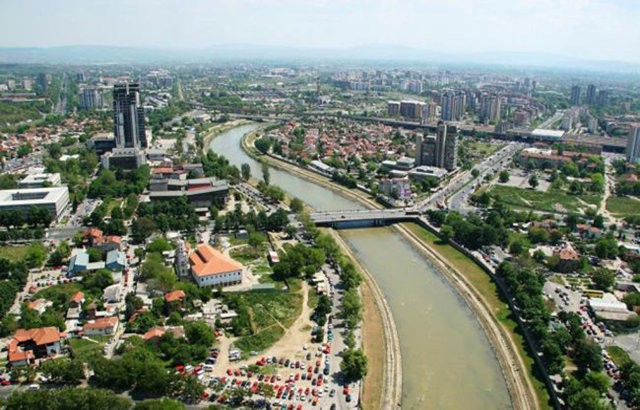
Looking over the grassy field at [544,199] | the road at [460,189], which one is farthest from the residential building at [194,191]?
the grassy field at [544,199]

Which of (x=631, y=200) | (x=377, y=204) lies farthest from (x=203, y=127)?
(x=631, y=200)

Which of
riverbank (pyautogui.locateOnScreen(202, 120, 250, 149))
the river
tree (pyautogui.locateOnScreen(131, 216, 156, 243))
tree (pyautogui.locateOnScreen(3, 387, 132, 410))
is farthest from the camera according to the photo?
riverbank (pyautogui.locateOnScreen(202, 120, 250, 149))

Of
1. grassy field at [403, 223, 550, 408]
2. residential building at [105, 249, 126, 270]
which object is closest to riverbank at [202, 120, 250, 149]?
residential building at [105, 249, 126, 270]

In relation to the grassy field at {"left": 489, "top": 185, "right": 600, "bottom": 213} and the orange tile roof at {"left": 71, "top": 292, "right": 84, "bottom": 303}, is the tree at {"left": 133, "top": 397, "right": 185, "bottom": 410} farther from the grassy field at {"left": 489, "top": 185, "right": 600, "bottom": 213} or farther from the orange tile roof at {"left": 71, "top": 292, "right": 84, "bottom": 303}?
the grassy field at {"left": 489, "top": 185, "right": 600, "bottom": 213}

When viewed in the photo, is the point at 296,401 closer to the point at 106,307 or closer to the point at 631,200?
A: the point at 106,307

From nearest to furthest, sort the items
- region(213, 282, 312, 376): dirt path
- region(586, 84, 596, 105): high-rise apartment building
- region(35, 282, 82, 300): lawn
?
region(213, 282, 312, 376): dirt path, region(35, 282, 82, 300): lawn, region(586, 84, 596, 105): high-rise apartment building

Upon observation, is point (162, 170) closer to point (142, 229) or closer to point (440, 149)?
point (142, 229)

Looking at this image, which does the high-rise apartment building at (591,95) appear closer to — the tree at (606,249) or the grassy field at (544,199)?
the grassy field at (544,199)
